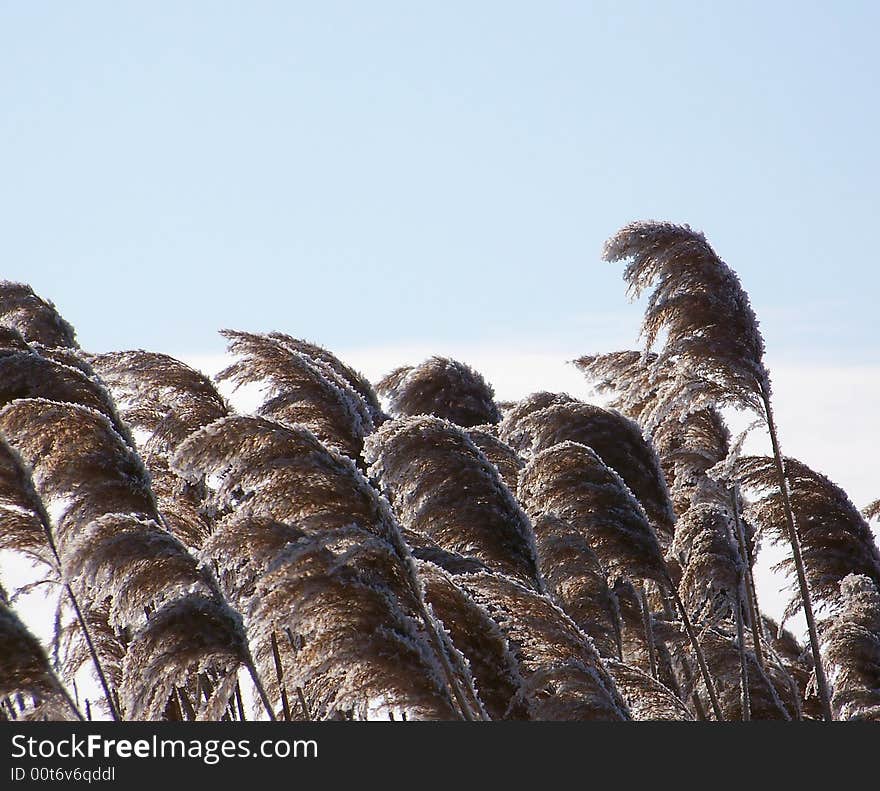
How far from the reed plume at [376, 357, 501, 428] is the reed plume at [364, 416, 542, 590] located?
4.23m

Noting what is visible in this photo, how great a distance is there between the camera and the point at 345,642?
4.74 meters

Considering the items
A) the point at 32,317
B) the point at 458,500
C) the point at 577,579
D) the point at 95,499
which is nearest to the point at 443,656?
the point at 458,500

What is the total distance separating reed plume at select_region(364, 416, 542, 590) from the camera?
Result: 6.26 metres

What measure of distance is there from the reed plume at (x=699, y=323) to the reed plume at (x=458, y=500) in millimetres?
1166

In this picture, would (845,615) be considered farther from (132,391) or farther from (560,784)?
(132,391)

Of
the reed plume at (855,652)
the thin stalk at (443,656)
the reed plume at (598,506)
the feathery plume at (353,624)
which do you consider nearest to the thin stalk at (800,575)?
the reed plume at (598,506)

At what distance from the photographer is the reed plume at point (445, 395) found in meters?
10.8

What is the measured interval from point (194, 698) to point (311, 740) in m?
3.09

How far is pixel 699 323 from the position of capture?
6.92 m

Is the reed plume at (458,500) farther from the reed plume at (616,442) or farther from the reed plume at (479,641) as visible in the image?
the reed plume at (616,442)

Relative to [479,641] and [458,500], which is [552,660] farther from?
[458,500]

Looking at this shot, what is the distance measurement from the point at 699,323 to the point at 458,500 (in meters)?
1.60

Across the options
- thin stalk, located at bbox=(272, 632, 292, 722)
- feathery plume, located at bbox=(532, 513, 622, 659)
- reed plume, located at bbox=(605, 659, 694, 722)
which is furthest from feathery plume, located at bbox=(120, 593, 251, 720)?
feathery plume, located at bbox=(532, 513, 622, 659)

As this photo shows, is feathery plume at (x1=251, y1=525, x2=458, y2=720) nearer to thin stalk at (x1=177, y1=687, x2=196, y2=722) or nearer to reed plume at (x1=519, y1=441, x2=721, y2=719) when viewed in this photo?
thin stalk at (x1=177, y1=687, x2=196, y2=722)
